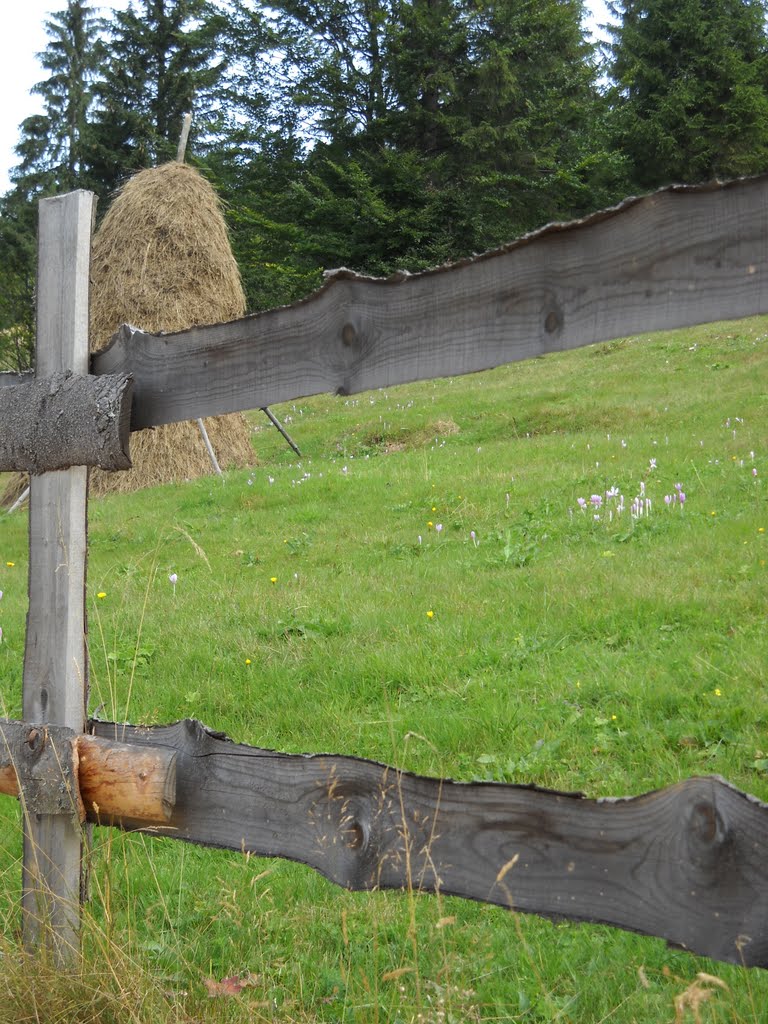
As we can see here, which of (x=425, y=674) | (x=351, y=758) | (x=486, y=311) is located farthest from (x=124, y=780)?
(x=425, y=674)

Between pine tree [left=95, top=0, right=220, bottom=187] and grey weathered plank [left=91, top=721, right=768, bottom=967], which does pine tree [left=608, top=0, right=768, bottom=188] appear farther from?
grey weathered plank [left=91, top=721, right=768, bottom=967]

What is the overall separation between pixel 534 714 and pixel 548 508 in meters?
3.77

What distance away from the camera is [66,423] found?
252cm

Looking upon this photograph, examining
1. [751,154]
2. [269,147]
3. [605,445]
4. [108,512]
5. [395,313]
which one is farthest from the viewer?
[269,147]

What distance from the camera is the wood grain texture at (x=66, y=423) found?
A: 246 cm

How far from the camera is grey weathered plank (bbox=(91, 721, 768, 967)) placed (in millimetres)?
1710

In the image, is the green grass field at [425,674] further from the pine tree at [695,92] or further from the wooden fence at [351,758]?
the pine tree at [695,92]

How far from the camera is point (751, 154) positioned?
98.4 feet

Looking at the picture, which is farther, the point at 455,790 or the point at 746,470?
the point at 746,470

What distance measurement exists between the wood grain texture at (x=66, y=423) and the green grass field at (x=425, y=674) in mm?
343

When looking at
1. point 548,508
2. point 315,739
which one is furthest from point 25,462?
point 548,508

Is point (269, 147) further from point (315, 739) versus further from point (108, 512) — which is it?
point (315, 739)

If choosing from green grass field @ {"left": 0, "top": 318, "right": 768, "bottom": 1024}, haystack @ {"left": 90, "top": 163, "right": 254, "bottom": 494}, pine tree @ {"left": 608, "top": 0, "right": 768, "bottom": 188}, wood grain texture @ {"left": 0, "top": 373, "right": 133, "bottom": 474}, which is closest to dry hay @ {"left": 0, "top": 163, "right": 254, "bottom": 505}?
haystack @ {"left": 90, "top": 163, "right": 254, "bottom": 494}

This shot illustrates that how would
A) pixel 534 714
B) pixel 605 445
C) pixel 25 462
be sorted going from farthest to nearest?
pixel 605 445
pixel 534 714
pixel 25 462
